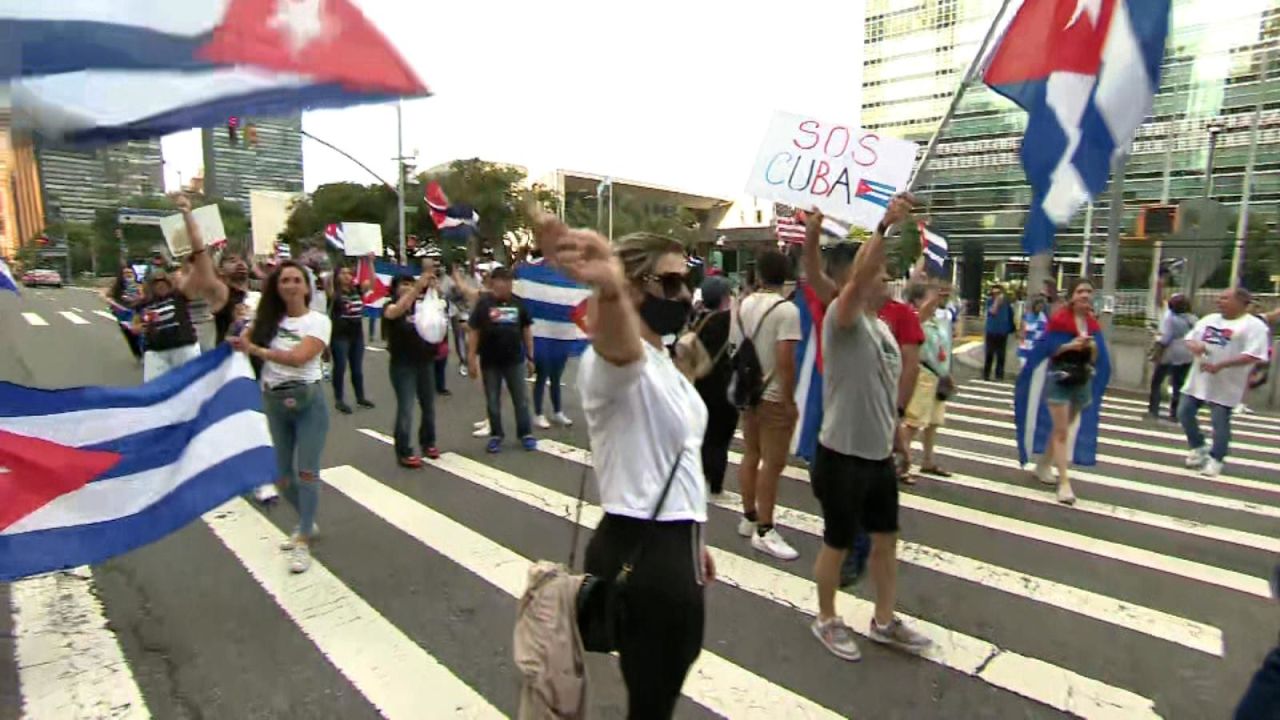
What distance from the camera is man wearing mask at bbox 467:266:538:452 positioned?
24.9 feet

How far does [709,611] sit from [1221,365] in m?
6.16

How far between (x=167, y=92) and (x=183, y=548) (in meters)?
4.00

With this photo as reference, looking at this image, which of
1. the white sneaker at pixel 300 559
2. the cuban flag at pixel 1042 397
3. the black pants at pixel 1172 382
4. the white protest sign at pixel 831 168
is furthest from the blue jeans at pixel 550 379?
the black pants at pixel 1172 382

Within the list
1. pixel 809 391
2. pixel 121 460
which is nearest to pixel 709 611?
pixel 809 391

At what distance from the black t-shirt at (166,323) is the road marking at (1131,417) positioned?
401 inches

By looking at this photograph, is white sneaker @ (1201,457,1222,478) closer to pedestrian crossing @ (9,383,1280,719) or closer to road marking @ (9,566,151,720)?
pedestrian crossing @ (9,383,1280,719)

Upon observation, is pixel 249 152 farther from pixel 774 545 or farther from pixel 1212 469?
pixel 1212 469

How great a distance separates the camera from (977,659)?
3.57 m

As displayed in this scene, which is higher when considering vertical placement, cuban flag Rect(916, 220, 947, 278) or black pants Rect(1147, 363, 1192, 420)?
cuban flag Rect(916, 220, 947, 278)

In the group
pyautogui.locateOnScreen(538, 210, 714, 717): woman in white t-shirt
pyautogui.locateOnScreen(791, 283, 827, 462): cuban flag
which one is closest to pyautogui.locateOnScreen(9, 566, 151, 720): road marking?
pyautogui.locateOnScreen(538, 210, 714, 717): woman in white t-shirt

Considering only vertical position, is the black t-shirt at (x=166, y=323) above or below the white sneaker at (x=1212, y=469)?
above

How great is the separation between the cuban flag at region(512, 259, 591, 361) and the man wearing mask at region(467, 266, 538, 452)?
16 cm

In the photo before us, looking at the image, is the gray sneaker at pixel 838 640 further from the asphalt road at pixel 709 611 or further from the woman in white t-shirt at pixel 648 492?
the woman in white t-shirt at pixel 648 492

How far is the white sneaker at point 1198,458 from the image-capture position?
24.7 feet
